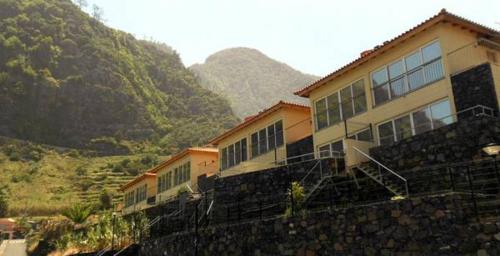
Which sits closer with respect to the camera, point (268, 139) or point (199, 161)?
point (268, 139)

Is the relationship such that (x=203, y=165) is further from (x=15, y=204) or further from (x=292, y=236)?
(x=15, y=204)

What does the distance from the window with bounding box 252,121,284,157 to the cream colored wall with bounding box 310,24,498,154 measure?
10.9ft

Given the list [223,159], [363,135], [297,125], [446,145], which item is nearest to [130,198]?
[223,159]

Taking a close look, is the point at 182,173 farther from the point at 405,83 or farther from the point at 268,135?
the point at 405,83

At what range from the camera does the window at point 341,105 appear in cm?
2352

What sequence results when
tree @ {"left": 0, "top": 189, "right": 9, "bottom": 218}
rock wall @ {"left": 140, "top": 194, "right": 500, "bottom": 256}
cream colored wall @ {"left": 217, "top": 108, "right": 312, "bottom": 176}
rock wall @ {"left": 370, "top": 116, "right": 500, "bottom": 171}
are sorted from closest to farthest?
rock wall @ {"left": 140, "top": 194, "right": 500, "bottom": 256}
rock wall @ {"left": 370, "top": 116, "right": 500, "bottom": 171}
cream colored wall @ {"left": 217, "top": 108, "right": 312, "bottom": 176}
tree @ {"left": 0, "top": 189, "right": 9, "bottom": 218}

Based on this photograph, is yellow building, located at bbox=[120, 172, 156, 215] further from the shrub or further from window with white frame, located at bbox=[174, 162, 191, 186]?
the shrub

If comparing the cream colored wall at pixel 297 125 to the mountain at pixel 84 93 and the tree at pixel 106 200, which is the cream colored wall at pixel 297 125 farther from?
the mountain at pixel 84 93

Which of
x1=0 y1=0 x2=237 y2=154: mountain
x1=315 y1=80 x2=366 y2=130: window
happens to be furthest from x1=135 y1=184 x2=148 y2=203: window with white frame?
x1=0 y1=0 x2=237 y2=154: mountain

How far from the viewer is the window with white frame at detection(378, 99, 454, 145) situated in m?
18.9

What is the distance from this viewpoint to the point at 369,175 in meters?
18.3

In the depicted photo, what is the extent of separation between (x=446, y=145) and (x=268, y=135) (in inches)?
562

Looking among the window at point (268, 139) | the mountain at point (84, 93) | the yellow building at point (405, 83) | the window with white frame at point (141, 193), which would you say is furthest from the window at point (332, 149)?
the mountain at point (84, 93)

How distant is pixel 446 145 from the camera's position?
54.5ft
